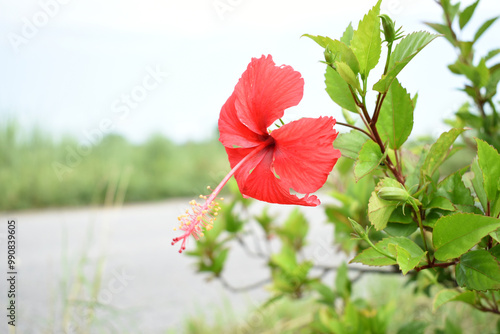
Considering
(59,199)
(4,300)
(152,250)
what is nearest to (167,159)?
(59,199)

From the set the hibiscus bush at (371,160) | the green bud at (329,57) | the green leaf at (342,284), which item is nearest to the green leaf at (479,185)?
the hibiscus bush at (371,160)

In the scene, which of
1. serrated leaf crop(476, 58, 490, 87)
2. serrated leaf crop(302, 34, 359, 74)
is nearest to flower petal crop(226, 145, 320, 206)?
serrated leaf crop(302, 34, 359, 74)

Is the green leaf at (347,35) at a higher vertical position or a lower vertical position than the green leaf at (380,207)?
higher

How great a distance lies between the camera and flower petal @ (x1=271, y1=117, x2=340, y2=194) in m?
0.38

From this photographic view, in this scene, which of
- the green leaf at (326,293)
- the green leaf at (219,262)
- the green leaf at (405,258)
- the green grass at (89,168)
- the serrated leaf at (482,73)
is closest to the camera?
the green leaf at (405,258)

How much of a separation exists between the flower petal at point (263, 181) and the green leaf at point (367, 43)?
12 cm

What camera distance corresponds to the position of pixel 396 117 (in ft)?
1.45

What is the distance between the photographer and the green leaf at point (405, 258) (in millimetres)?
358

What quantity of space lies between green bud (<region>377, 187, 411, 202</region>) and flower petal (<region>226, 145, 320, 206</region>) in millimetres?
66

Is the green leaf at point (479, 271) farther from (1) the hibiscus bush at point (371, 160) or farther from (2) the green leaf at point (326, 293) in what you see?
(2) the green leaf at point (326, 293)

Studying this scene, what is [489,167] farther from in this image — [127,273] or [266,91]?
[127,273]

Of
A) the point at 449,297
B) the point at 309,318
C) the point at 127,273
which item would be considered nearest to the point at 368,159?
the point at 449,297

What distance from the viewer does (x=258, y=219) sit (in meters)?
1.18

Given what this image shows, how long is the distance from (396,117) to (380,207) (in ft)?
0.33
